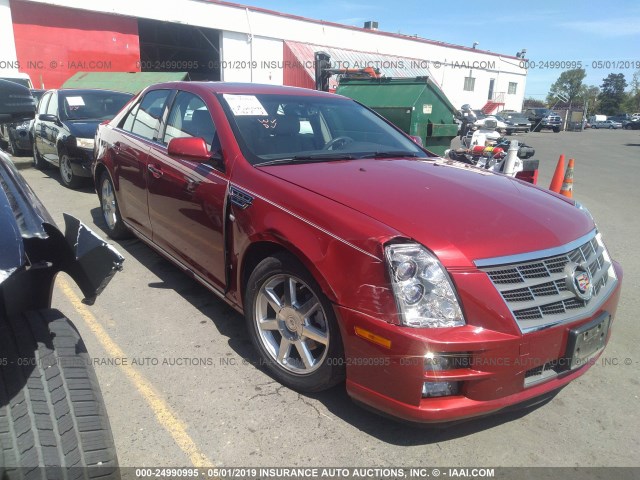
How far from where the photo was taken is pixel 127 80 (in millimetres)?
15664

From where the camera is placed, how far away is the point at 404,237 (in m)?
2.19

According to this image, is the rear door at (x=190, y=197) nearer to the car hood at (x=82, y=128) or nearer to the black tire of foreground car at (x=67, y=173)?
the car hood at (x=82, y=128)

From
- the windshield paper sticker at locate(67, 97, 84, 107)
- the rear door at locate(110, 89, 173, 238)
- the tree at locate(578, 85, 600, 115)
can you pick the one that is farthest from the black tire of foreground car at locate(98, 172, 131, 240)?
the tree at locate(578, 85, 600, 115)

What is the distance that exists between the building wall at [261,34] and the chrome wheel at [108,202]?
1746 centimetres

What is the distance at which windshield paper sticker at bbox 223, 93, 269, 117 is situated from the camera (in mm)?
3412

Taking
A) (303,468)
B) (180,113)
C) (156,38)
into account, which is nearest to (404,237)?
(303,468)

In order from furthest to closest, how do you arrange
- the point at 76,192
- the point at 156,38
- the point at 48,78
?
the point at 156,38, the point at 48,78, the point at 76,192

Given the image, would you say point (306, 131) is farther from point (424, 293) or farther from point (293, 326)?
point (424, 293)

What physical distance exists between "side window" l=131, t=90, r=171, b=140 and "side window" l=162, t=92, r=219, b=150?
0.76 ft

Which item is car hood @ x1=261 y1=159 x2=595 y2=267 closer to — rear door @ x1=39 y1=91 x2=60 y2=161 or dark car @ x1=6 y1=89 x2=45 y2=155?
rear door @ x1=39 y1=91 x2=60 y2=161

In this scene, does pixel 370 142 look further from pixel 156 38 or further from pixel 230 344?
pixel 156 38

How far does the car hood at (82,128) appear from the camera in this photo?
25.0 ft

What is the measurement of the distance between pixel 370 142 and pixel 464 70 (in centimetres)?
3908

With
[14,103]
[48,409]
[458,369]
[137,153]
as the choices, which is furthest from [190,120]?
[458,369]
